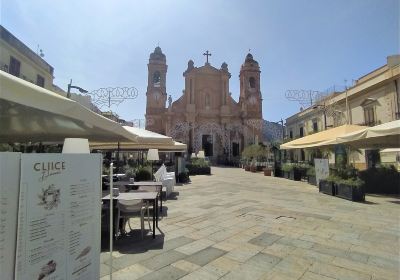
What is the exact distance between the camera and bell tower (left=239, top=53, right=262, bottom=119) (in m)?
39.4

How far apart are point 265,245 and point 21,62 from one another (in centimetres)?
1851

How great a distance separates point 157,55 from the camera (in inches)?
1523

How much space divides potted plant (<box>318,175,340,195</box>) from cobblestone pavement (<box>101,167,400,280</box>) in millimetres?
2317

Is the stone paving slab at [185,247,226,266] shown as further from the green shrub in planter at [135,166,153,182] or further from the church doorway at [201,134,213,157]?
the church doorway at [201,134,213,157]

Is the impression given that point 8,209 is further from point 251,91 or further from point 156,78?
point 251,91

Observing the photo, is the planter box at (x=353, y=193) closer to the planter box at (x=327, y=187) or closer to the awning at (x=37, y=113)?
the planter box at (x=327, y=187)

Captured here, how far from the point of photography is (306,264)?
3631mm

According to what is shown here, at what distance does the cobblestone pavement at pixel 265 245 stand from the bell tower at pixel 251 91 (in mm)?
32674

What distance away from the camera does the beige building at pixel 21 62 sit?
15414 millimetres

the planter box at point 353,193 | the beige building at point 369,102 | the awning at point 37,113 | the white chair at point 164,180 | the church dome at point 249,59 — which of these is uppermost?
the church dome at point 249,59

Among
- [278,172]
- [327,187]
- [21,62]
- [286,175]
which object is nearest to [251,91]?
[278,172]

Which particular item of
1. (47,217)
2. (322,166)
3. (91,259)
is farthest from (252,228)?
(322,166)

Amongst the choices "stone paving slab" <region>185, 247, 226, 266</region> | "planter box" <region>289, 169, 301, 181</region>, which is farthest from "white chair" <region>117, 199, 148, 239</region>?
"planter box" <region>289, 169, 301, 181</region>

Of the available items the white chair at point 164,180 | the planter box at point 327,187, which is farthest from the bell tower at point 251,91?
the white chair at point 164,180
